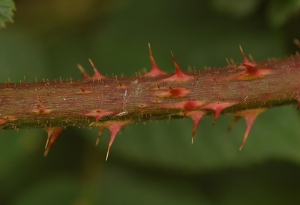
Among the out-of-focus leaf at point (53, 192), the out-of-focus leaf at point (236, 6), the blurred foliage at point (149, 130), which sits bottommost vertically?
the out-of-focus leaf at point (53, 192)

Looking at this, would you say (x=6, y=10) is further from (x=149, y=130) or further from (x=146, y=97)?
(x=149, y=130)

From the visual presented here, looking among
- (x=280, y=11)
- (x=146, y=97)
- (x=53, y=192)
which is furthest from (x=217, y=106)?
(x=53, y=192)

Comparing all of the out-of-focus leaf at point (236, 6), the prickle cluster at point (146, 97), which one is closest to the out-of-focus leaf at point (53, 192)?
the prickle cluster at point (146, 97)

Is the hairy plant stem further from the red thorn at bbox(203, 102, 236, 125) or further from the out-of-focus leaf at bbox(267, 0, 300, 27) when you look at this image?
the out-of-focus leaf at bbox(267, 0, 300, 27)

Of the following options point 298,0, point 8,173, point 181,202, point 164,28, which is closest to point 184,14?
point 164,28

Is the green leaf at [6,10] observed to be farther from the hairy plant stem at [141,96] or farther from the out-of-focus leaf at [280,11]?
the out-of-focus leaf at [280,11]

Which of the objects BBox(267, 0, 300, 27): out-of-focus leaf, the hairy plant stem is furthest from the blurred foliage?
the hairy plant stem
